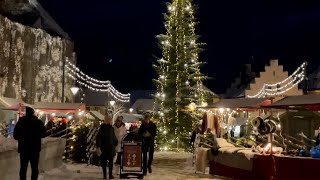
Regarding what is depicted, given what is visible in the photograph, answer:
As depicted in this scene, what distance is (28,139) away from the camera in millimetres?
11078

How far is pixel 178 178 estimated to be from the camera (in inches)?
619

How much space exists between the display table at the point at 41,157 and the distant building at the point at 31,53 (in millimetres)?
31632

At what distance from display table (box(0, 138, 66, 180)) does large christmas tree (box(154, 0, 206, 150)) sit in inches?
573

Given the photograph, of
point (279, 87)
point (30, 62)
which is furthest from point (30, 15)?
point (279, 87)

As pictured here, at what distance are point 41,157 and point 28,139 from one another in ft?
10.6

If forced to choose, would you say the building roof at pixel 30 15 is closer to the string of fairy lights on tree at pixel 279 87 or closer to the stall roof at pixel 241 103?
the string of fairy lights on tree at pixel 279 87

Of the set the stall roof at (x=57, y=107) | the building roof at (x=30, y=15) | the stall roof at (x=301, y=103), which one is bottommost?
the stall roof at (x=301, y=103)

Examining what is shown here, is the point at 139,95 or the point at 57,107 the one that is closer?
the point at 57,107

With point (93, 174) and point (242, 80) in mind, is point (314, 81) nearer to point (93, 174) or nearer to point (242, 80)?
point (242, 80)

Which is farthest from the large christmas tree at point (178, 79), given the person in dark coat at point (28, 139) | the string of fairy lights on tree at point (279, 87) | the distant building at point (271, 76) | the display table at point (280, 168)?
the distant building at point (271, 76)

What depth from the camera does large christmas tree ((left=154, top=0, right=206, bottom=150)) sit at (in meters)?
31.2

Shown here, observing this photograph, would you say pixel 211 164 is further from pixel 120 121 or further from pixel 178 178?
pixel 120 121

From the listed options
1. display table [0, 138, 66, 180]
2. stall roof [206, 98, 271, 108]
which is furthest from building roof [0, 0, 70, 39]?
display table [0, 138, 66, 180]

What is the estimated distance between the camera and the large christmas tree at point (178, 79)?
31.2 meters
